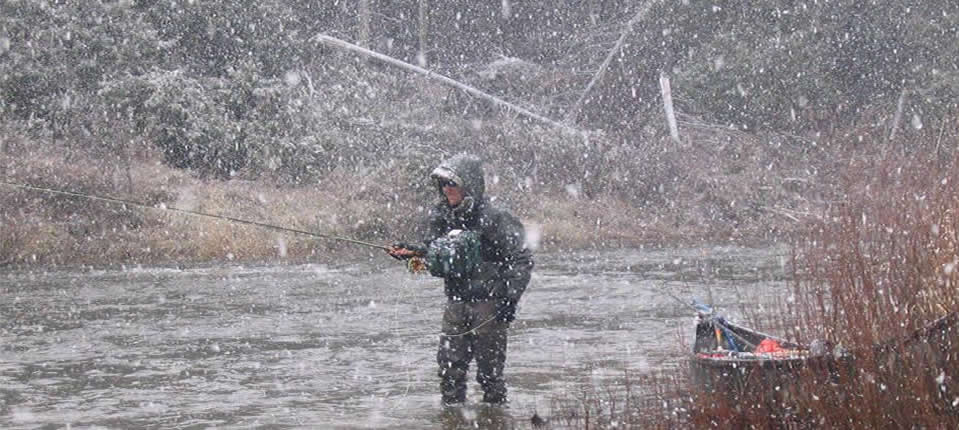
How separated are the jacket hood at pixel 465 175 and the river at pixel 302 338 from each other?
5.60ft

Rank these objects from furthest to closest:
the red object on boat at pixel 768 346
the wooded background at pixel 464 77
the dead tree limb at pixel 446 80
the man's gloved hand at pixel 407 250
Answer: the dead tree limb at pixel 446 80
the wooded background at pixel 464 77
the man's gloved hand at pixel 407 250
the red object on boat at pixel 768 346

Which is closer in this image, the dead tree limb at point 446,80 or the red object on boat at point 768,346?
the red object on boat at point 768,346

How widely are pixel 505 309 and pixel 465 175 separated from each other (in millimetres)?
996

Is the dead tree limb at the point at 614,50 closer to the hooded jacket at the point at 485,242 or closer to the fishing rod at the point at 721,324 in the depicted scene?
the fishing rod at the point at 721,324

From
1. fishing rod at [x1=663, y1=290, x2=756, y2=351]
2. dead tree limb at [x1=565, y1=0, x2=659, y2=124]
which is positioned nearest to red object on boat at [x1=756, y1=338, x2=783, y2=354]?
fishing rod at [x1=663, y1=290, x2=756, y2=351]

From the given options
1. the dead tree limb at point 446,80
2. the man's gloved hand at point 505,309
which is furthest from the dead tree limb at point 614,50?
the man's gloved hand at point 505,309

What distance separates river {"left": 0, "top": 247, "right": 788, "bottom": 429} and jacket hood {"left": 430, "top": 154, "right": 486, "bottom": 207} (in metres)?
1.71

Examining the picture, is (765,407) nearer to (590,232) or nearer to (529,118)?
(590,232)

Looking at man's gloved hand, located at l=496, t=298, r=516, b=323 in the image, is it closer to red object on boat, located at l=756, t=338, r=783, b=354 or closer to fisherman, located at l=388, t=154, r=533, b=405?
fisherman, located at l=388, t=154, r=533, b=405

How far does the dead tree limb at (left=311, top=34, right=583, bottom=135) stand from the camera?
31125 millimetres

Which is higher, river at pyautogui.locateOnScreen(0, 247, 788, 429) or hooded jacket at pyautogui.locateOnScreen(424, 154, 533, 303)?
hooded jacket at pyautogui.locateOnScreen(424, 154, 533, 303)

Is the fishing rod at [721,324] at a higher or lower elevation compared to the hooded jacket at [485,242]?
lower

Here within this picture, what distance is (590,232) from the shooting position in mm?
27016

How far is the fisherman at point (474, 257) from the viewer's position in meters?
9.43
